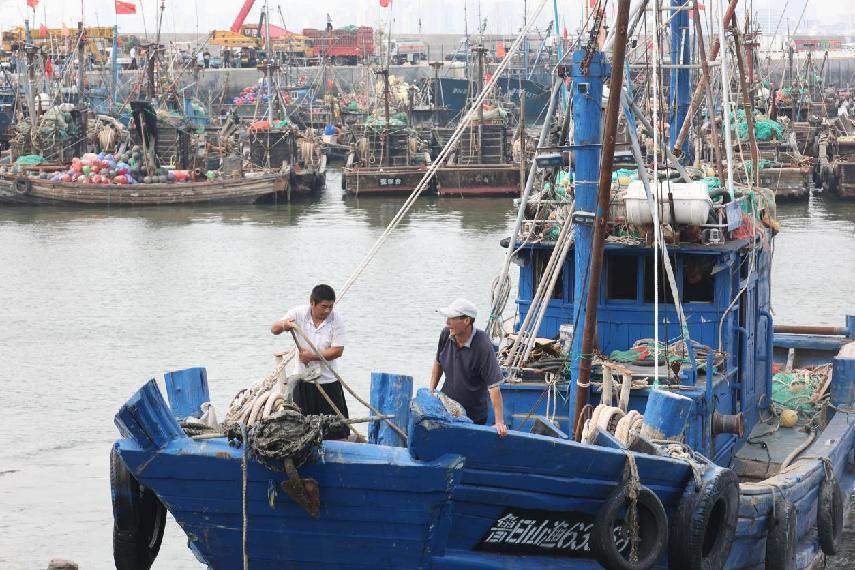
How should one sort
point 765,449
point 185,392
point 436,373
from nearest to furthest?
1. point 436,373
2. point 185,392
3. point 765,449

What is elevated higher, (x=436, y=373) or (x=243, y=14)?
(x=243, y=14)

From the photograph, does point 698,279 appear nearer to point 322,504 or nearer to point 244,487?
point 322,504

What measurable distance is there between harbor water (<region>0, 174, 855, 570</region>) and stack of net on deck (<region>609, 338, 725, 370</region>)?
576 centimetres

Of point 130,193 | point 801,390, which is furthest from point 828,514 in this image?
point 130,193

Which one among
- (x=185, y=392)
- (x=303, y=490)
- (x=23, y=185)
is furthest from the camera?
(x=23, y=185)

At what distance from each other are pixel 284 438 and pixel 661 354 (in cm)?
479

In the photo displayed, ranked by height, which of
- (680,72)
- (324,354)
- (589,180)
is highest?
(680,72)

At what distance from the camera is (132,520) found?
10.3m

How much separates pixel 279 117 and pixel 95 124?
17.9m

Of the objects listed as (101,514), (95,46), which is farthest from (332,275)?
(95,46)

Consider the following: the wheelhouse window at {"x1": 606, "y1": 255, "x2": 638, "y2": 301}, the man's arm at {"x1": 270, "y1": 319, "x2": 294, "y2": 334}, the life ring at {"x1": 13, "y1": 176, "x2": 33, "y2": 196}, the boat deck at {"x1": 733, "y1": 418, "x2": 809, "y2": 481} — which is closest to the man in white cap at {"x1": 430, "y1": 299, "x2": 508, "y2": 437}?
the man's arm at {"x1": 270, "y1": 319, "x2": 294, "y2": 334}

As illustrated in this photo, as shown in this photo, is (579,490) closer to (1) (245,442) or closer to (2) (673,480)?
(2) (673,480)

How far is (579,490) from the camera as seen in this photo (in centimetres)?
999

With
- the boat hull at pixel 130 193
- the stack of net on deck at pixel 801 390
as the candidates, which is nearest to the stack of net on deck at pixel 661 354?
the stack of net on deck at pixel 801 390
